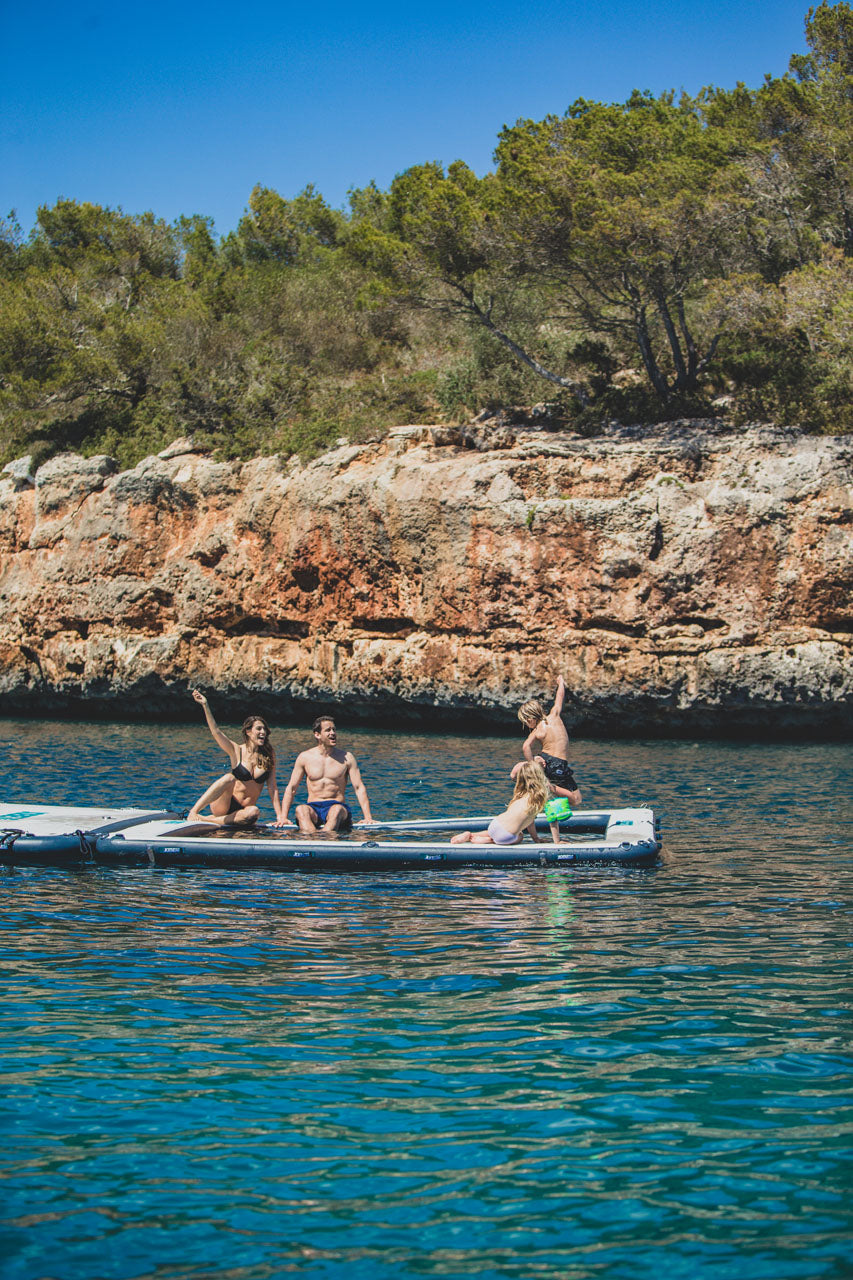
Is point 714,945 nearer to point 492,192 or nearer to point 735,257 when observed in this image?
point 735,257

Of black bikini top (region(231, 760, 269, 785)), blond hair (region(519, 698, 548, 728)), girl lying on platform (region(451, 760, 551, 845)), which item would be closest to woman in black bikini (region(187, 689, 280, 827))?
black bikini top (region(231, 760, 269, 785))

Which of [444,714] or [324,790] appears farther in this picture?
[444,714]

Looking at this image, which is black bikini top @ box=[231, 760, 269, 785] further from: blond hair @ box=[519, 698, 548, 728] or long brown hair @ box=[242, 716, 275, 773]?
blond hair @ box=[519, 698, 548, 728]

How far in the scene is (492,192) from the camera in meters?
27.8

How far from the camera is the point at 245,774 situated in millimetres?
13062

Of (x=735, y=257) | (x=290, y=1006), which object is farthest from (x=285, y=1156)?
(x=735, y=257)

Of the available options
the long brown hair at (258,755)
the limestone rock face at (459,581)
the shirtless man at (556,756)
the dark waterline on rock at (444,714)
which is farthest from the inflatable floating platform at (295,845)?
the dark waterline on rock at (444,714)

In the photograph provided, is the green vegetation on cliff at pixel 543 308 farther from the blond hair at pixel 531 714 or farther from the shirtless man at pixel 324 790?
the shirtless man at pixel 324 790

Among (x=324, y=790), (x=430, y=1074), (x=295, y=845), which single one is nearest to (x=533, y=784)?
(x=295, y=845)

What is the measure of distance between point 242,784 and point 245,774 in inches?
9.1

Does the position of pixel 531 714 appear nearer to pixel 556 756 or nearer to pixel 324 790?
pixel 556 756

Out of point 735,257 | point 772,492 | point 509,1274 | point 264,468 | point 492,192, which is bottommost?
point 509,1274

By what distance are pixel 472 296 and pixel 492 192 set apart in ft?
8.55

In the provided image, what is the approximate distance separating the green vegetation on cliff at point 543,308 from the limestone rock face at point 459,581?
1921 mm
